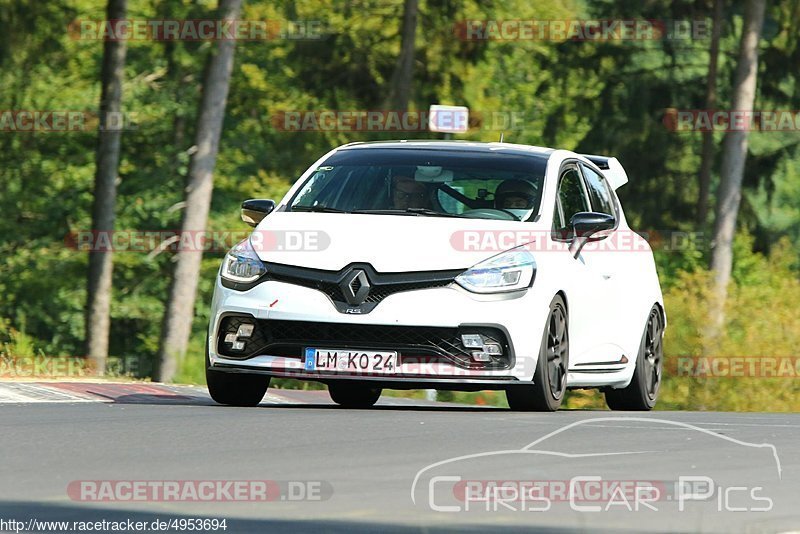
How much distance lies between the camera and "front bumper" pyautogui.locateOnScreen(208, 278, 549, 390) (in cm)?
1136

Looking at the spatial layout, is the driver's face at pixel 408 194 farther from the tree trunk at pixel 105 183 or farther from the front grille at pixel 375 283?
the tree trunk at pixel 105 183

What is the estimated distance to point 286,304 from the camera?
37.7 feet

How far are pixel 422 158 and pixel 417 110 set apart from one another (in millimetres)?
29810

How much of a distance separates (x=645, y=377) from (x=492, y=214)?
269cm

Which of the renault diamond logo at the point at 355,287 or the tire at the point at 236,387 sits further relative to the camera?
the tire at the point at 236,387

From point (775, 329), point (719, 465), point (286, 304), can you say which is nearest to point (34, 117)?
point (775, 329)

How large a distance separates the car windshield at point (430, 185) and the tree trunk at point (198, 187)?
16.7 meters

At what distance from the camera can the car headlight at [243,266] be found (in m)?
11.7

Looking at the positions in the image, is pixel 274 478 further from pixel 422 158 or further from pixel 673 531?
pixel 422 158

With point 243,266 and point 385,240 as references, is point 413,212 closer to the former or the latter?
point 385,240
